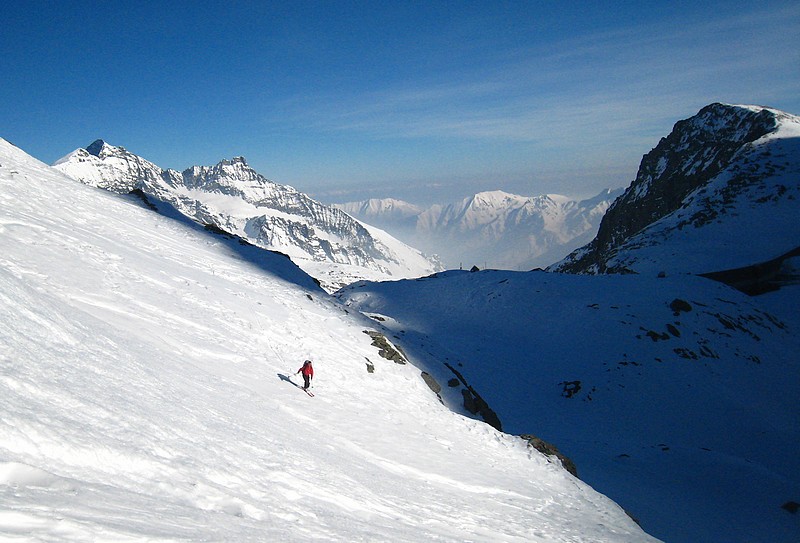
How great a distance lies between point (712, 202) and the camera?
249 ft

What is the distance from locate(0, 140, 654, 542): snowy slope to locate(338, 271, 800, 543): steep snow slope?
319 inches

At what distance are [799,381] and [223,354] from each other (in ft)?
153

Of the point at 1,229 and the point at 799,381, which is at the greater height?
the point at 799,381

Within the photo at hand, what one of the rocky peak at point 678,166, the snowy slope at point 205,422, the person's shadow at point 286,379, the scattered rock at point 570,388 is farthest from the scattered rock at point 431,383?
the rocky peak at point 678,166

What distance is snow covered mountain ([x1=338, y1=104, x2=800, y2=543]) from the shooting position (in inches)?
909

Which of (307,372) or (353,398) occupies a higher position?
(307,372)

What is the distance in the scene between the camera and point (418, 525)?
367 inches

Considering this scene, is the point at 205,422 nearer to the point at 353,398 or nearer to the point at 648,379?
the point at 353,398

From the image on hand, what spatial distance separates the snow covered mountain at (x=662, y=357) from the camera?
2308cm

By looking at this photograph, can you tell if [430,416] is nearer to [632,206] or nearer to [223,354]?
[223,354]

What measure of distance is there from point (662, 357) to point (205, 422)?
39.7m

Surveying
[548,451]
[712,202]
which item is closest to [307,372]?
[548,451]

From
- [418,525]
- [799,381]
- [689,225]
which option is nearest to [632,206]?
[689,225]

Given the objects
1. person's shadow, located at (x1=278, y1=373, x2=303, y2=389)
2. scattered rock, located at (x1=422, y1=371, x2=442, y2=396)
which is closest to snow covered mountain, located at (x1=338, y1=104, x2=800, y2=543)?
scattered rock, located at (x1=422, y1=371, x2=442, y2=396)
